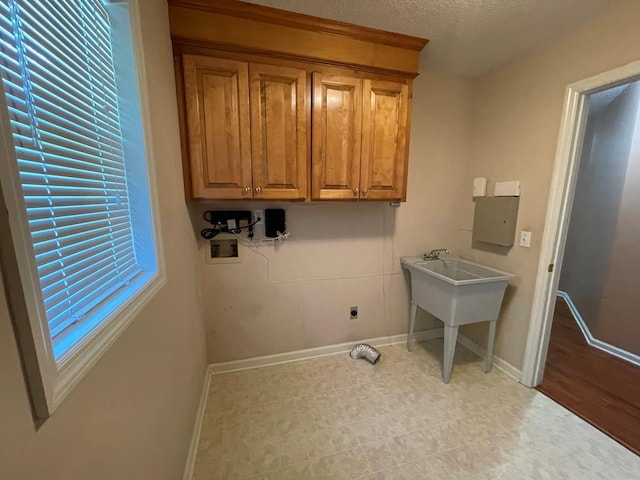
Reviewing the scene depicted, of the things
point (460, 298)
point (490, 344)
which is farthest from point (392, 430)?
point (490, 344)

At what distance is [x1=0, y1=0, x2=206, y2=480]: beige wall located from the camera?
1.33ft

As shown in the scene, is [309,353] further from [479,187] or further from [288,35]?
[288,35]

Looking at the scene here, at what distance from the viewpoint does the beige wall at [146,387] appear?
0.41 metres

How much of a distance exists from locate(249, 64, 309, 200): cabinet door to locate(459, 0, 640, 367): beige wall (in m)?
1.62

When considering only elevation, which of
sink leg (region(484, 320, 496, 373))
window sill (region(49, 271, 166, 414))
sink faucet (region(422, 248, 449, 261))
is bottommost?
sink leg (region(484, 320, 496, 373))

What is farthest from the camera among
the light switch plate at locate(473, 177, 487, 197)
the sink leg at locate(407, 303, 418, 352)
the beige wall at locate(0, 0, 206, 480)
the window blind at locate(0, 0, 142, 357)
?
the sink leg at locate(407, 303, 418, 352)

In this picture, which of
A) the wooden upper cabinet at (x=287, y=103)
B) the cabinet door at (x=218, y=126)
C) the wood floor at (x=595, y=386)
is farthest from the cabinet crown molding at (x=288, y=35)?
the wood floor at (x=595, y=386)

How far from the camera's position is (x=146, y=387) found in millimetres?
920

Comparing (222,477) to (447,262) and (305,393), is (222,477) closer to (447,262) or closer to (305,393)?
(305,393)

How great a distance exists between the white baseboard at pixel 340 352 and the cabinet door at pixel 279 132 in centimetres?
140

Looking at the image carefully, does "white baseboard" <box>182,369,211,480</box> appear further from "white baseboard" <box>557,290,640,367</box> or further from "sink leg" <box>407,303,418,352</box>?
"white baseboard" <box>557,290,640,367</box>

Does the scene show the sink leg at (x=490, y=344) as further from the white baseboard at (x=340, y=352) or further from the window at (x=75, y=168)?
the window at (x=75, y=168)

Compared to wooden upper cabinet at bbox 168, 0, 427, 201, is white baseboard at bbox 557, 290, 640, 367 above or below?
below

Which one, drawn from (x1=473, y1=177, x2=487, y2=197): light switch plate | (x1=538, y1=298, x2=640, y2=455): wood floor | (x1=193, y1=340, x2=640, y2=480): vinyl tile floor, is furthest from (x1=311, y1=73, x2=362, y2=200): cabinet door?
(x1=538, y1=298, x2=640, y2=455): wood floor
